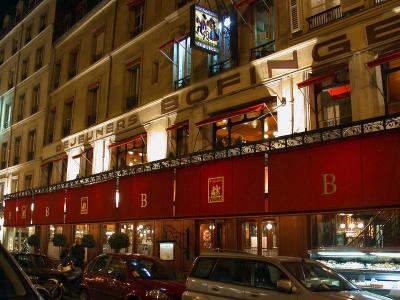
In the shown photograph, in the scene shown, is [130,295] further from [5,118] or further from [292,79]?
[5,118]

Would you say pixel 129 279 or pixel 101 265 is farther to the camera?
pixel 101 265

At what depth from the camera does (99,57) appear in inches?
1035

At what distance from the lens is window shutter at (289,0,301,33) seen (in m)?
15.6

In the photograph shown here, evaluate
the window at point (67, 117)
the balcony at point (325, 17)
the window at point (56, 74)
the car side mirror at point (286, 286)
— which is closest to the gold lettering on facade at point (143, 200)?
the balcony at point (325, 17)

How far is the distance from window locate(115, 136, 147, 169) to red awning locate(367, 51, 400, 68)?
11359 mm

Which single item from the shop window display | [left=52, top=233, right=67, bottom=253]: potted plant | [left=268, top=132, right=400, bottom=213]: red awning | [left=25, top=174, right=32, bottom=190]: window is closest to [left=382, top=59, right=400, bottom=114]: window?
[left=268, top=132, right=400, bottom=213]: red awning

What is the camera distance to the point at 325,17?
49.3 feet

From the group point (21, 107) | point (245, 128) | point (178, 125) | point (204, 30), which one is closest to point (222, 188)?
point (245, 128)

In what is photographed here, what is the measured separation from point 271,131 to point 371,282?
6.64 metres

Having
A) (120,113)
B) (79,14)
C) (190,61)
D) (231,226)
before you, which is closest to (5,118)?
(79,14)

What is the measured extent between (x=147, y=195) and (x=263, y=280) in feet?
31.5

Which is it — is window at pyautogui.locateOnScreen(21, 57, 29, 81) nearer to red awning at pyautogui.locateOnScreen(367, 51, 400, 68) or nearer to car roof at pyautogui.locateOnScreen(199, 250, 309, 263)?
red awning at pyautogui.locateOnScreen(367, 51, 400, 68)

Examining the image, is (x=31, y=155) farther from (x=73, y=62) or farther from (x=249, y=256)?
(x=249, y=256)

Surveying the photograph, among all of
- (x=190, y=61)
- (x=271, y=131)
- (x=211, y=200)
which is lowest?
(x=211, y=200)
